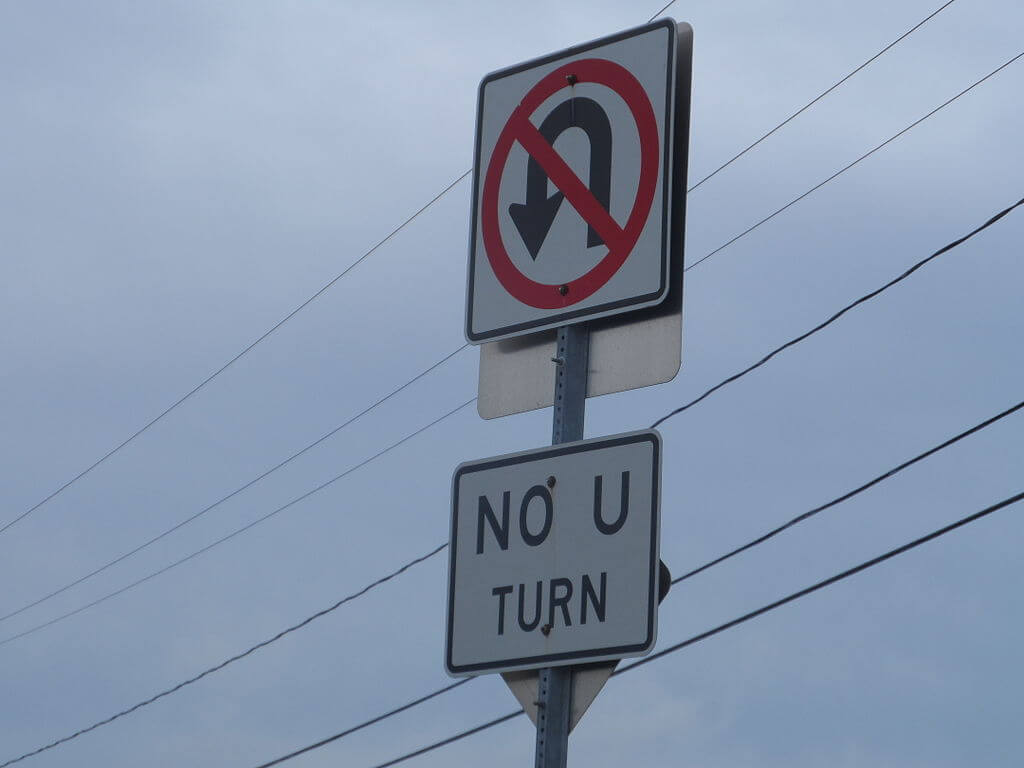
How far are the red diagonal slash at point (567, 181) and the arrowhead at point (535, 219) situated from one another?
4cm

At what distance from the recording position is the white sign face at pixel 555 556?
10.7 ft

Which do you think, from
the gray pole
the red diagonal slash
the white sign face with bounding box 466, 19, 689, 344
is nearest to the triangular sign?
the gray pole

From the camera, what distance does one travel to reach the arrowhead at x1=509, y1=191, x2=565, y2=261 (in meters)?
3.79

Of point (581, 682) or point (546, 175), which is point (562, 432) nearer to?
point (581, 682)

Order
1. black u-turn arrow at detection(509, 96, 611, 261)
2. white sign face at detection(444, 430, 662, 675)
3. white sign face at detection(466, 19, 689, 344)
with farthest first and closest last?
black u-turn arrow at detection(509, 96, 611, 261) → white sign face at detection(466, 19, 689, 344) → white sign face at detection(444, 430, 662, 675)

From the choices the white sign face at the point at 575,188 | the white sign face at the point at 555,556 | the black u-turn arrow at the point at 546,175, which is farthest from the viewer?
the black u-turn arrow at the point at 546,175

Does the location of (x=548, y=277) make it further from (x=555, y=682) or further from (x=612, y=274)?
(x=555, y=682)

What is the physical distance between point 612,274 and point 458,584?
2.65 ft

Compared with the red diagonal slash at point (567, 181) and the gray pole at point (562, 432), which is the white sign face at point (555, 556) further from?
the red diagonal slash at point (567, 181)

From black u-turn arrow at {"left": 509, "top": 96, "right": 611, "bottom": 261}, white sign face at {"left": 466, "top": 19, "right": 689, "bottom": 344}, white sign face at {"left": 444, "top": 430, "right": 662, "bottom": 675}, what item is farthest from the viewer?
black u-turn arrow at {"left": 509, "top": 96, "right": 611, "bottom": 261}

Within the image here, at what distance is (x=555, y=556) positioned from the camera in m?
3.40

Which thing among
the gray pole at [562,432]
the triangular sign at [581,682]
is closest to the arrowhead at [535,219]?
the gray pole at [562,432]

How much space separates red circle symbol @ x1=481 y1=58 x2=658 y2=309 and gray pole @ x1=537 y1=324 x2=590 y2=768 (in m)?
0.11

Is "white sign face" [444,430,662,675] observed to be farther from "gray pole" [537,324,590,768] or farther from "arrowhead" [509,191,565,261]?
"arrowhead" [509,191,565,261]
